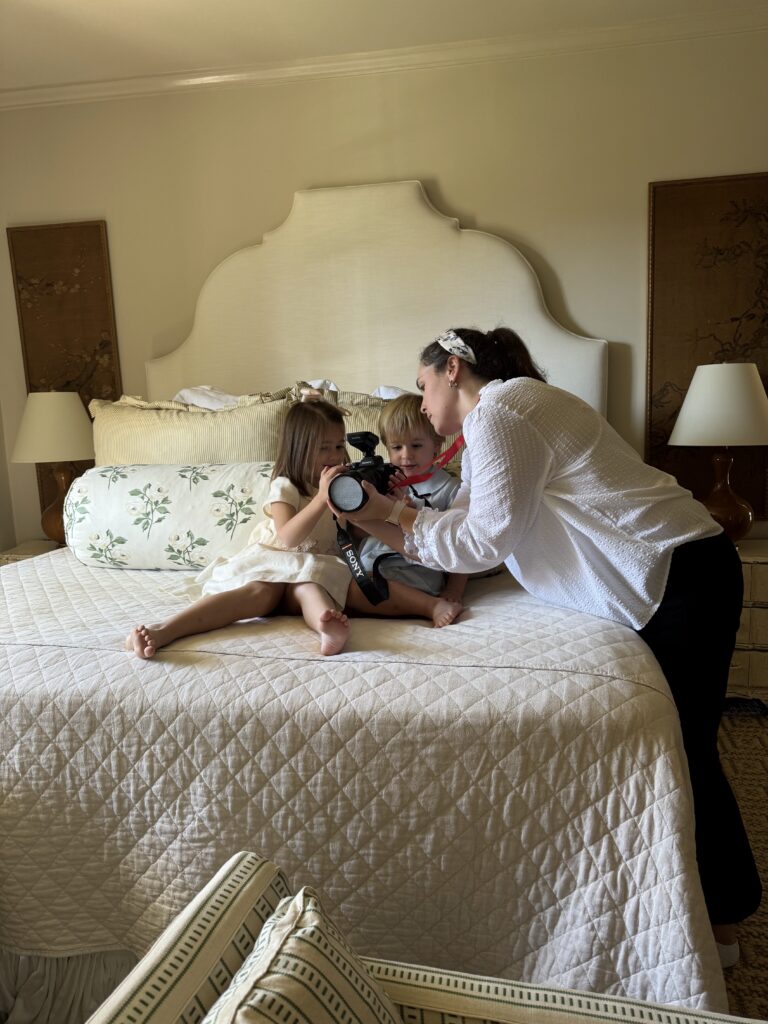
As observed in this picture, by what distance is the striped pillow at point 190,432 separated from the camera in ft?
7.37

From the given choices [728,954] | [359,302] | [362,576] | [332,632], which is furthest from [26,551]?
[728,954]

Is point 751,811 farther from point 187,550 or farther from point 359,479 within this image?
point 187,550

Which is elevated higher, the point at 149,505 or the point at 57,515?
the point at 149,505

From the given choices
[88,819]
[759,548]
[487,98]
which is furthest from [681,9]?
[88,819]

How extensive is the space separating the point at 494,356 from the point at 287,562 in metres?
0.61

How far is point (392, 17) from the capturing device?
7.79ft

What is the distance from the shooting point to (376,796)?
3.69 feet

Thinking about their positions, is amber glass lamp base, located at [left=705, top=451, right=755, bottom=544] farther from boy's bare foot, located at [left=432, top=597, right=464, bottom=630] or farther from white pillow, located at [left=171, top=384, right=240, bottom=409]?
white pillow, located at [left=171, top=384, right=240, bottom=409]

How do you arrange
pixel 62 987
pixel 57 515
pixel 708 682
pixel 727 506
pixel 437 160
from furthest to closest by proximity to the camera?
pixel 57 515 < pixel 437 160 < pixel 727 506 < pixel 708 682 < pixel 62 987

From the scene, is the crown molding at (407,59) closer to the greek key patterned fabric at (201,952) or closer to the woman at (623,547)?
the woman at (623,547)

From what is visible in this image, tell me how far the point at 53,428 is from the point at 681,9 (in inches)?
100

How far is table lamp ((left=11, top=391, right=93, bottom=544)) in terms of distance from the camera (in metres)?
2.69

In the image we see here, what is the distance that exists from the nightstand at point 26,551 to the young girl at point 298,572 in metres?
1.35

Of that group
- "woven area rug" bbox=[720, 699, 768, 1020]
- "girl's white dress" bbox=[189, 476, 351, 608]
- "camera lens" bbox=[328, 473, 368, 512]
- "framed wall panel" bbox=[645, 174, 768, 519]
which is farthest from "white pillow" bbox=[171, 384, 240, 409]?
"woven area rug" bbox=[720, 699, 768, 1020]
